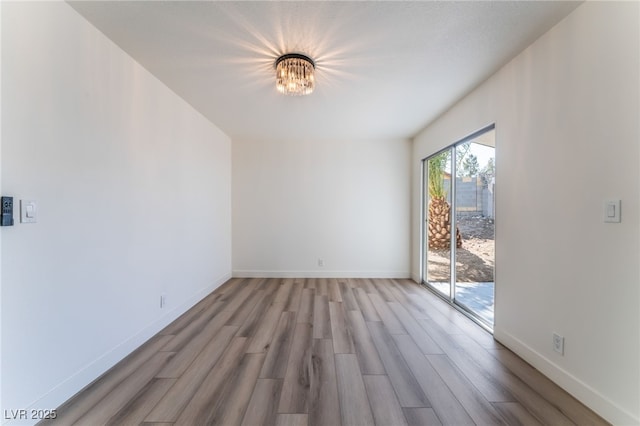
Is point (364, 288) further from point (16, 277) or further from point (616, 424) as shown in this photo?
point (16, 277)

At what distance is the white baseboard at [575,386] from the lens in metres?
1.31

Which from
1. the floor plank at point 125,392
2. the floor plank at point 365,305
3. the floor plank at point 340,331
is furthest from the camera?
the floor plank at point 365,305

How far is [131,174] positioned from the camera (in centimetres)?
208

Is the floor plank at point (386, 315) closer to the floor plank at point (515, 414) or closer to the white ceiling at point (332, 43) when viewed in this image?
the floor plank at point (515, 414)

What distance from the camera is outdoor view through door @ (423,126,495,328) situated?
102 inches

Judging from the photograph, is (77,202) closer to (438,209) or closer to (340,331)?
(340,331)

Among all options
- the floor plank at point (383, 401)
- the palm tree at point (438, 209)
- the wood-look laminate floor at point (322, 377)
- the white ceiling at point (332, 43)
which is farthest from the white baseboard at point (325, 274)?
the white ceiling at point (332, 43)

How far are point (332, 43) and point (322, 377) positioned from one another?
2.41 metres

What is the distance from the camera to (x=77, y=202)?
1.62 metres

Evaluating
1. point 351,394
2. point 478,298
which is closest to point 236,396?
point 351,394

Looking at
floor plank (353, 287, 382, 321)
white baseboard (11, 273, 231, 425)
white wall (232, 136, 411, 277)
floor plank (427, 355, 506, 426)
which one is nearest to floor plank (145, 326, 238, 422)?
white baseboard (11, 273, 231, 425)

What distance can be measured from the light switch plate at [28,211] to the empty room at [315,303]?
2 centimetres

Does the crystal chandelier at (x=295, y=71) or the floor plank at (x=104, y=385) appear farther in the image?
the crystal chandelier at (x=295, y=71)

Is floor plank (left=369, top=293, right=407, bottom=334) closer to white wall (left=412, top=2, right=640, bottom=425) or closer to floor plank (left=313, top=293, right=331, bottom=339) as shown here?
floor plank (left=313, top=293, right=331, bottom=339)
